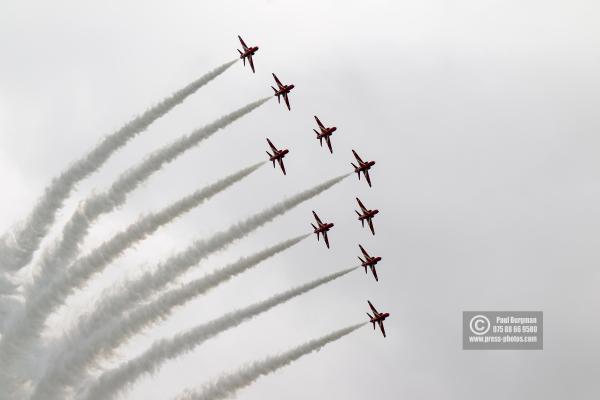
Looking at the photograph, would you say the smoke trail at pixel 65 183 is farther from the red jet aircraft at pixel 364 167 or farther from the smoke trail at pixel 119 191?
the red jet aircraft at pixel 364 167

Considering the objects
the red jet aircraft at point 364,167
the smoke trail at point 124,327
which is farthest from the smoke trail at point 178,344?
the red jet aircraft at point 364,167

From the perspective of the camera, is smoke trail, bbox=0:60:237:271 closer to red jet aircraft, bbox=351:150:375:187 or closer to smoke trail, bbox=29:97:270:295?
smoke trail, bbox=29:97:270:295

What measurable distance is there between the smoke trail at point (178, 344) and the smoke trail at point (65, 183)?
14.7 meters

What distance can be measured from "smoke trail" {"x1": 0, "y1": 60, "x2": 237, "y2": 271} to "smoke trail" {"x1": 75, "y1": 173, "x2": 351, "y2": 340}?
10208 mm

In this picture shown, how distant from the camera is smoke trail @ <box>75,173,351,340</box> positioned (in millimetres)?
111062

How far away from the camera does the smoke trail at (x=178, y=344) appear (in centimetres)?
10831

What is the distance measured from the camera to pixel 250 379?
108312 mm

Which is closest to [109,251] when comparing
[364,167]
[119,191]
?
[119,191]

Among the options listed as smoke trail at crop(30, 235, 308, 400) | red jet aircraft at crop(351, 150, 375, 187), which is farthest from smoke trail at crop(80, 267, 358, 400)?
red jet aircraft at crop(351, 150, 375, 187)

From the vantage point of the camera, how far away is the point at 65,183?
115 metres

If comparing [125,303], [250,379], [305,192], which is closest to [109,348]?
[125,303]

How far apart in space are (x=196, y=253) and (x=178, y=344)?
7806mm

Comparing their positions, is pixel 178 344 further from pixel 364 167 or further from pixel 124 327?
pixel 364 167

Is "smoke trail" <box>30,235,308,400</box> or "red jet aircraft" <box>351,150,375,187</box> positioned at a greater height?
"red jet aircraft" <box>351,150,375,187</box>
